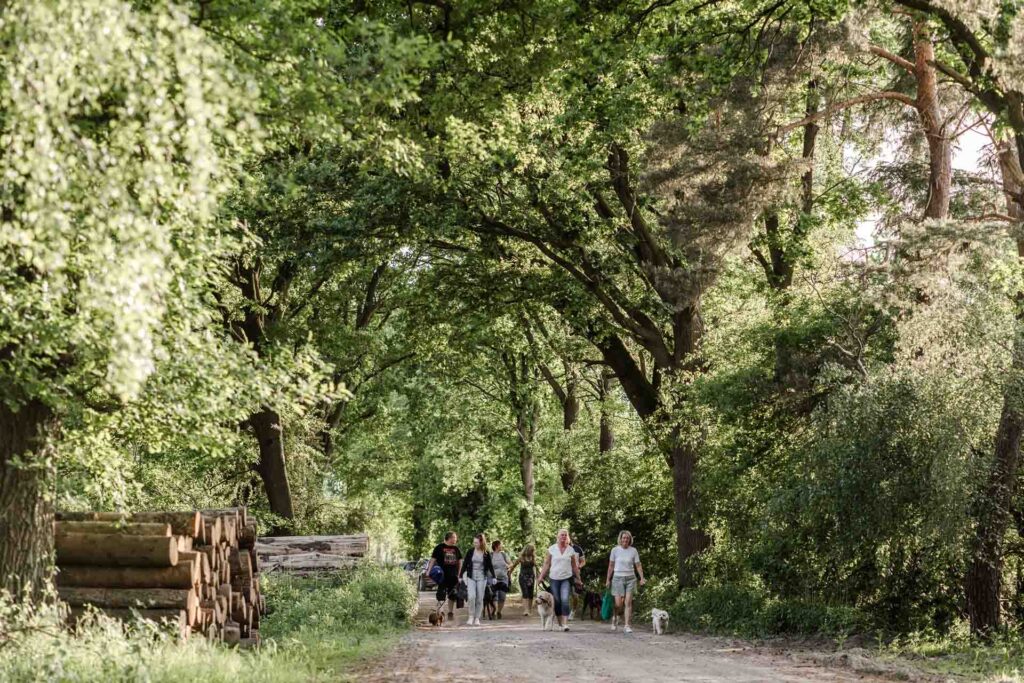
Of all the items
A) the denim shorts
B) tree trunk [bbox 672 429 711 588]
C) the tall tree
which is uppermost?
the tall tree

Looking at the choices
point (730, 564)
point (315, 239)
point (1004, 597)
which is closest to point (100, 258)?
point (1004, 597)

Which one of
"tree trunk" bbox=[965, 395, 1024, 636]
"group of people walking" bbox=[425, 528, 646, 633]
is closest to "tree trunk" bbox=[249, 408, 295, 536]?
"group of people walking" bbox=[425, 528, 646, 633]

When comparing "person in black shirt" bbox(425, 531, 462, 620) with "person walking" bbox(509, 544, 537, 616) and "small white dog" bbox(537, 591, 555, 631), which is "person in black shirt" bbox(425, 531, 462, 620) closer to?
"small white dog" bbox(537, 591, 555, 631)

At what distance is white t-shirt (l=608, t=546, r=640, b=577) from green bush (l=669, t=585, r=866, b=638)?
132cm

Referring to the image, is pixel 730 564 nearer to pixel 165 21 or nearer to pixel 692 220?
pixel 692 220

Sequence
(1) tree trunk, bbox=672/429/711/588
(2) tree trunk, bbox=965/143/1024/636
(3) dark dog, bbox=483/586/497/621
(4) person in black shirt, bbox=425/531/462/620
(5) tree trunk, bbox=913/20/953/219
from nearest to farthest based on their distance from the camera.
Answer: (2) tree trunk, bbox=965/143/1024/636, (5) tree trunk, bbox=913/20/953/219, (1) tree trunk, bbox=672/429/711/588, (4) person in black shirt, bbox=425/531/462/620, (3) dark dog, bbox=483/586/497/621

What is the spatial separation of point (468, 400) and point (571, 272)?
16.2 meters

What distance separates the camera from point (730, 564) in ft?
69.2

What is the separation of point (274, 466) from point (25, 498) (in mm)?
16430

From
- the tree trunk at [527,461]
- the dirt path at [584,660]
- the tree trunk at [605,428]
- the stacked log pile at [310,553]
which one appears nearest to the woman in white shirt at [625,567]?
the dirt path at [584,660]

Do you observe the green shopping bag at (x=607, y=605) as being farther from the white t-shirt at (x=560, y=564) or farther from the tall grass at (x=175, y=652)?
the tall grass at (x=175, y=652)

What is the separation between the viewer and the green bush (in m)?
15.3

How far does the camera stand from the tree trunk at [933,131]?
17672 millimetres

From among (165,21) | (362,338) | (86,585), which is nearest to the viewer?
(165,21)
